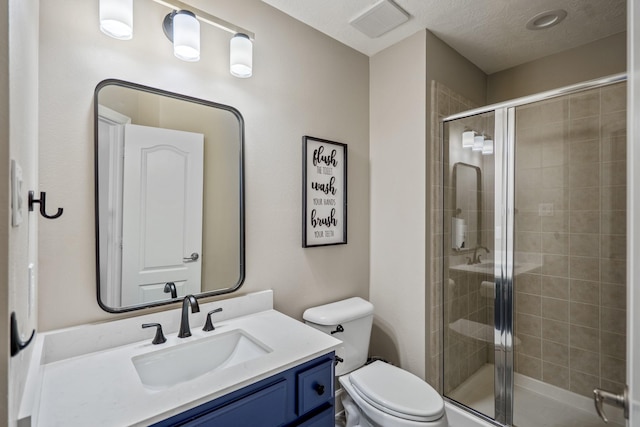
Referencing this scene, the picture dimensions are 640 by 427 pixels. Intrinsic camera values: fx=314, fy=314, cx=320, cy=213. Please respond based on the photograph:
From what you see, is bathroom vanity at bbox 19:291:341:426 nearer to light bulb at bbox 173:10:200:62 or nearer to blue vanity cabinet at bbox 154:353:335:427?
blue vanity cabinet at bbox 154:353:335:427

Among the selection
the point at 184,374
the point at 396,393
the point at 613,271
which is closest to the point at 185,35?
the point at 184,374

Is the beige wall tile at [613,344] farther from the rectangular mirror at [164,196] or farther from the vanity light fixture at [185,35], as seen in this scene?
the vanity light fixture at [185,35]

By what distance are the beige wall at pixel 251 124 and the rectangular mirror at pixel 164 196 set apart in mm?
51

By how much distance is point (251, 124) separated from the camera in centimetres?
162

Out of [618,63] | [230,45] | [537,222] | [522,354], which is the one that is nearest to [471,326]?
[522,354]

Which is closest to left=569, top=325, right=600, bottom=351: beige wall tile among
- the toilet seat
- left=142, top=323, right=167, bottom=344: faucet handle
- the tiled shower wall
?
the tiled shower wall

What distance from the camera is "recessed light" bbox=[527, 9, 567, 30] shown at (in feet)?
5.83

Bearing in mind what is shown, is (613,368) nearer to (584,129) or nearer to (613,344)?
(613,344)

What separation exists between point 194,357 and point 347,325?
86 cm

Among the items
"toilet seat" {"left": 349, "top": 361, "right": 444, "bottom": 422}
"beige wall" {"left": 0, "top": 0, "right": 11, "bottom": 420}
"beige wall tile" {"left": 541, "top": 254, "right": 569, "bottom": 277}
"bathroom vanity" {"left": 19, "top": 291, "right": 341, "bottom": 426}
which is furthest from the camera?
"beige wall tile" {"left": 541, "top": 254, "right": 569, "bottom": 277}

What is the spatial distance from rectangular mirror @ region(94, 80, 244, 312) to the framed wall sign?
1.36 ft

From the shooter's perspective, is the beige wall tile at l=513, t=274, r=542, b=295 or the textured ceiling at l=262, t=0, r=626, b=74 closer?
the textured ceiling at l=262, t=0, r=626, b=74

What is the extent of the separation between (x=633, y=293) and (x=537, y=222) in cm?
129

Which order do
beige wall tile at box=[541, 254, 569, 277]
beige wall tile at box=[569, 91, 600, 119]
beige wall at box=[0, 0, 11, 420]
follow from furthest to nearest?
1. beige wall tile at box=[541, 254, 569, 277]
2. beige wall tile at box=[569, 91, 600, 119]
3. beige wall at box=[0, 0, 11, 420]
